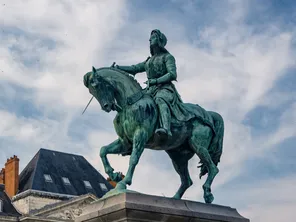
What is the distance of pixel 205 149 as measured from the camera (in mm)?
10383

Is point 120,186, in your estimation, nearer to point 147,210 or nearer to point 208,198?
point 147,210

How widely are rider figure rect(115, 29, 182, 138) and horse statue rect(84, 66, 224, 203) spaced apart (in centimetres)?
17

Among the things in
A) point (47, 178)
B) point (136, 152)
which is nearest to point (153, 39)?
point (136, 152)

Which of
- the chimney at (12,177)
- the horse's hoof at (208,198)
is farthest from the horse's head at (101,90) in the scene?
the chimney at (12,177)

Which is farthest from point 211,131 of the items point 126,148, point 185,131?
point 126,148

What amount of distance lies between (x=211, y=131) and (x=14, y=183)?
4268 cm

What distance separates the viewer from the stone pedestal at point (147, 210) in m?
8.71

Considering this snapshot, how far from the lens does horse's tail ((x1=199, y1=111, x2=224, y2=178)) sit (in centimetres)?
1076

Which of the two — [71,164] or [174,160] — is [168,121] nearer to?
[174,160]

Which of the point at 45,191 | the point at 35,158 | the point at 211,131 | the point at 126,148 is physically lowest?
the point at 126,148

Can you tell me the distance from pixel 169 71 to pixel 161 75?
10.6 inches

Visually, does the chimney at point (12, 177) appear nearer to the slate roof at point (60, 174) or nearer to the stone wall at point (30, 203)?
the slate roof at point (60, 174)

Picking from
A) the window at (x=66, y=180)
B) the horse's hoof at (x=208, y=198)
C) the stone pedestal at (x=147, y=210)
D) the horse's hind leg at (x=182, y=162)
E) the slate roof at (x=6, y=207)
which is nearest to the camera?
the stone pedestal at (x=147, y=210)

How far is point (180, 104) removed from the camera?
1039 cm
